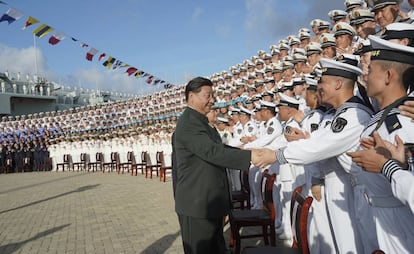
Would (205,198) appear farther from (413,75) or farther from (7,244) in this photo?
(7,244)

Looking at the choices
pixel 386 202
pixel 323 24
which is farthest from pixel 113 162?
pixel 386 202

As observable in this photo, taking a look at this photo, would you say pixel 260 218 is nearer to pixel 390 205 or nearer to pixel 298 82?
pixel 390 205

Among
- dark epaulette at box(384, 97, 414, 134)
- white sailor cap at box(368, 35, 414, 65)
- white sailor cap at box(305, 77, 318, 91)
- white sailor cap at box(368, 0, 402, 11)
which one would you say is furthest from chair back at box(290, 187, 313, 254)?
white sailor cap at box(368, 0, 402, 11)

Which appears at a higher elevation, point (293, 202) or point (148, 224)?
point (293, 202)

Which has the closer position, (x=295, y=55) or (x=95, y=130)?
(x=295, y=55)

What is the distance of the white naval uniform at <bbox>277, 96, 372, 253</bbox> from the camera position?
2.34 meters

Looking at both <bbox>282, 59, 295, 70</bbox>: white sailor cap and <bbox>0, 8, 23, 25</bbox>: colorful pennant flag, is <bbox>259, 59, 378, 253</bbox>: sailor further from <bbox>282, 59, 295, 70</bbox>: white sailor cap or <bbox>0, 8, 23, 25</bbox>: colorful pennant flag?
<bbox>0, 8, 23, 25</bbox>: colorful pennant flag

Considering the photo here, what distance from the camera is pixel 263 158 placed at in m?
2.60

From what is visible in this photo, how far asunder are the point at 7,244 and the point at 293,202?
4.64 metres

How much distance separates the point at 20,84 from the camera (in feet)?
113

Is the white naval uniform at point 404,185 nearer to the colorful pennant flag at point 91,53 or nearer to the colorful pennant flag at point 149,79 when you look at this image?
the colorful pennant flag at point 91,53

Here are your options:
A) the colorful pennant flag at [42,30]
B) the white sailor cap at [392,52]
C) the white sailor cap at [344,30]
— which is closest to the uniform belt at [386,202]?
the white sailor cap at [392,52]

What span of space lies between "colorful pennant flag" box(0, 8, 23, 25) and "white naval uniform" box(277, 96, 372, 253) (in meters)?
15.3

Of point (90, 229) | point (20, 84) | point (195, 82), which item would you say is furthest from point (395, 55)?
point (20, 84)
